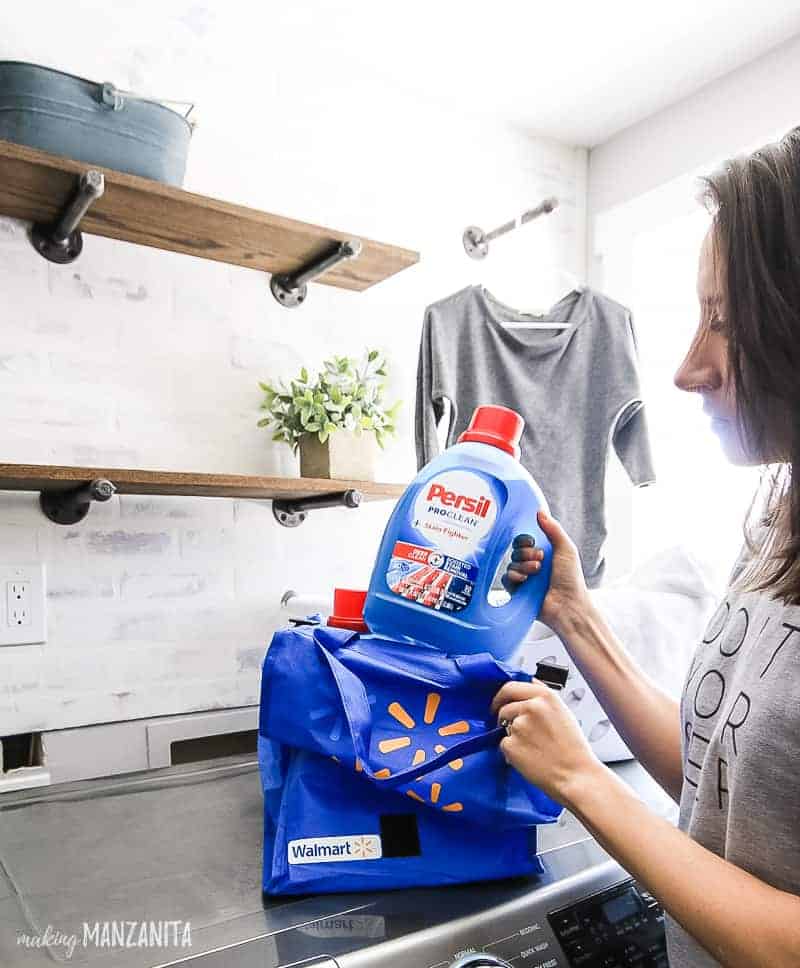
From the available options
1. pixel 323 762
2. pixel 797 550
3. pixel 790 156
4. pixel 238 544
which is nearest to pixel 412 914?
pixel 323 762

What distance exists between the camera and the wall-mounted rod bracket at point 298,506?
156 centimetres

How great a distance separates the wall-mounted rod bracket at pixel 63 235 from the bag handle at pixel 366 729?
2.85 feet

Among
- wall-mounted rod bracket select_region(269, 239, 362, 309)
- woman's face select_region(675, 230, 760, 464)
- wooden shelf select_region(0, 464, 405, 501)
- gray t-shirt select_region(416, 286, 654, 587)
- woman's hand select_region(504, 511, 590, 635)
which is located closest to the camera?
woman's face select_region(675, 230, 760, 464)

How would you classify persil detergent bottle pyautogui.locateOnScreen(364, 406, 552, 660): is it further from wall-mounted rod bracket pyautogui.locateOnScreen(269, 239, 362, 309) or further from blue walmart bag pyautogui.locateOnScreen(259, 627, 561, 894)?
wall-mounted rod bracket pyautogui.locateOnScreen(269, 239, 362, 309)

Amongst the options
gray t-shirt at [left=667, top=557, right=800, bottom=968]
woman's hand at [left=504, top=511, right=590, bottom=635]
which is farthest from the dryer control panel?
woman's hand at [left=504, top=511, right=590, bottom=635]

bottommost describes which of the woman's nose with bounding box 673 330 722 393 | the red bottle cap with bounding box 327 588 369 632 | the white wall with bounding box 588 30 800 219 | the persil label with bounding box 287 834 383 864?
the persil label with bounding box 287 834 383 864

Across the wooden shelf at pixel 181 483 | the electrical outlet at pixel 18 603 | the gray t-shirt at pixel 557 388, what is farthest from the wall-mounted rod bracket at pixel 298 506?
the electrical outlet at pixel 18 603

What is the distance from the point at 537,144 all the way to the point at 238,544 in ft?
4.13

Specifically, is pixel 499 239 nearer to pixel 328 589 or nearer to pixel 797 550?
pixel 328 589

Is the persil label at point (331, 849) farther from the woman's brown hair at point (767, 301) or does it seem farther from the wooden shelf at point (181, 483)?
the wooden shelf at point (181, 483)

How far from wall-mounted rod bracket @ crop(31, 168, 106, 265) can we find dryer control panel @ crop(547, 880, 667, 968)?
115 centimetres

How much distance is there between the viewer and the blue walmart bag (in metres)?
0.79

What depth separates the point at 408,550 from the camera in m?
0.91

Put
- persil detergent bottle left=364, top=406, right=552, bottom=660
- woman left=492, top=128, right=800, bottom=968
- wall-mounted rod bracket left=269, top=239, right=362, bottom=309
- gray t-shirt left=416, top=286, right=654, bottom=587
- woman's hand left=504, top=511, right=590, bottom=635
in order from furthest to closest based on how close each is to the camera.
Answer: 1. gray t-shirt left=416, top=286, right=654, bottom=587
2. wall-mounted rod bracket left=269, top=239, right=362, bottom=309
3. woman's hand left=504, top=511, right=590, bottom=635
4. persil detergent bottle left=364, top=406, right=552, bottom=660
5. woman left=492, top=128, right=800, bottom=968
